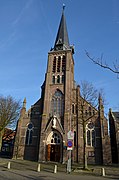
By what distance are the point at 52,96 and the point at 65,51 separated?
459 inches

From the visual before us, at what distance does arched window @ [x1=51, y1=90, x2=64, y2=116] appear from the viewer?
3341 cm

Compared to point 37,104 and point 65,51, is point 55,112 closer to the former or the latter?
point 37,104

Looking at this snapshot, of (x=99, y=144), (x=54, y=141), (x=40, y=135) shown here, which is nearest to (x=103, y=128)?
(x=99, y=144)

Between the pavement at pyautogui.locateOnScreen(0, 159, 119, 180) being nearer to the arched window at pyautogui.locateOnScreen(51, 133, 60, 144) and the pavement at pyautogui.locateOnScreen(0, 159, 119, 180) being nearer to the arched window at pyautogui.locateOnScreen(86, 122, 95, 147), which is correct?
the arched window at pyautogui.locateOnScreen(51, 133, 60, 144)

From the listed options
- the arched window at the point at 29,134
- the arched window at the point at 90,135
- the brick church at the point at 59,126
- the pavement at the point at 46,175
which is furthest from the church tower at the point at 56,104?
the pavement at the point at 46,175

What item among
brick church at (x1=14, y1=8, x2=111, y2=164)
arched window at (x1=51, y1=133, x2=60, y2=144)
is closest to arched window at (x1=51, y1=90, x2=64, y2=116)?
brick church at (x1=14, y1=8, x2=111, y2=164)

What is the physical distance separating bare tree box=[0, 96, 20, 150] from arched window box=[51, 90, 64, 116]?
7.66 m

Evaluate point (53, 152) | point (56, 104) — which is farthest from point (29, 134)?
point (56, 104)

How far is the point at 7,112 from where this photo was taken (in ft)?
103

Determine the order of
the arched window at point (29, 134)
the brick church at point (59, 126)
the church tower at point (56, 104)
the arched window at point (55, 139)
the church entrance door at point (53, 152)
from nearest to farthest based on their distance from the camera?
the brick church at point (59, 126), the church entrance door at point (53, 152), the church tower at point (56, 104), the arched window at point (55, 139), the arched window at point (29, 134)

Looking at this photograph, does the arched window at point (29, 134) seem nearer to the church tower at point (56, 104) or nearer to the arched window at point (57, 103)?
the church tower at point (56, 104)

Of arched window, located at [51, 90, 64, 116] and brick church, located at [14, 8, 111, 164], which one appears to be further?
arched window, located at [51, 90, 64, 116]

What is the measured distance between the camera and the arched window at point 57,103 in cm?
3341

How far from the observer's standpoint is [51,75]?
37750 millimetres
